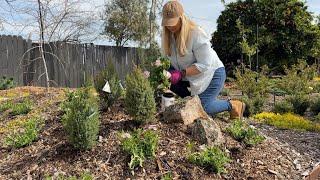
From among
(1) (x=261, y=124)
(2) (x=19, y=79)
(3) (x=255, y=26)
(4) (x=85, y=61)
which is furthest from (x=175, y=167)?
(3) (x=255, y=26)

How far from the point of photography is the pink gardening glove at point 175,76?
480 centimetres

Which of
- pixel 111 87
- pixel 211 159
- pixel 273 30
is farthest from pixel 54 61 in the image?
pixel 211 159

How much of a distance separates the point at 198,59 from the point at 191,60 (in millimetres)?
140

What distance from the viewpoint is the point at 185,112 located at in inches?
173

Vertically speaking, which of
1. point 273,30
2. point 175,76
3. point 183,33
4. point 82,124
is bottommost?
point 82,124

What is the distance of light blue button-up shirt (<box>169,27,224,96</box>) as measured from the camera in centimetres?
470

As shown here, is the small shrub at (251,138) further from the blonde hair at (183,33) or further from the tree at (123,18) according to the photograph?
the tree at (123,18)

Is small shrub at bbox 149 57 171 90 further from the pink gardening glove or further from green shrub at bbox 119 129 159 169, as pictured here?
green shrub at bbox 119 129 159 169

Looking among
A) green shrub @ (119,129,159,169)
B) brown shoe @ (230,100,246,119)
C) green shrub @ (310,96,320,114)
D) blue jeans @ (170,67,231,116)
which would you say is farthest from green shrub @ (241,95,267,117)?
green shrub @ (119,129,159,169)

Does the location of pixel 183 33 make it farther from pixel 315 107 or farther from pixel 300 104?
pixel 315 107

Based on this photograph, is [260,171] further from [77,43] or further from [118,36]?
[118,36]

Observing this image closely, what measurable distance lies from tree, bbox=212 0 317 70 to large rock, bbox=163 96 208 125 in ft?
49.2

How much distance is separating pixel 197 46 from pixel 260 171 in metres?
1.43

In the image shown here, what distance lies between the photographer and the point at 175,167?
378 centimetres
